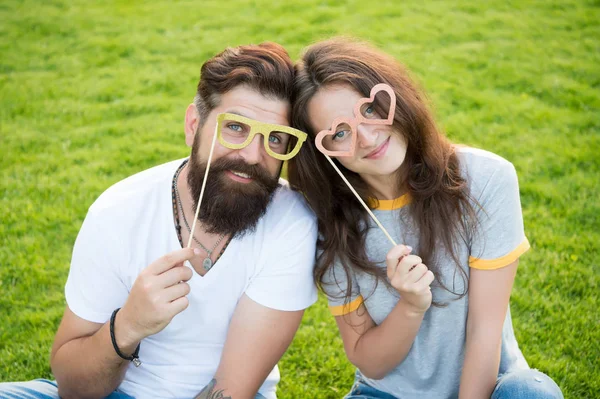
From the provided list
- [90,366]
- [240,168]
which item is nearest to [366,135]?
[240,168]

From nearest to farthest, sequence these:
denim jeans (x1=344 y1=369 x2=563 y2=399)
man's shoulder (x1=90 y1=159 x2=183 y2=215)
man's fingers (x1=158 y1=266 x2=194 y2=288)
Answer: man's fingers (x1=158 y1=266 x2=194 y2=288), denim jeans (x1=344 y1=369 x2=563 y2=399), man's shoulder (x1=90 y1=159 x2=183 y2=215)

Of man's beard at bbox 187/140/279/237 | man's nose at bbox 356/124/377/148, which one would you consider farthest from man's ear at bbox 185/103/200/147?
man's nose at bbox 356/124/377/148

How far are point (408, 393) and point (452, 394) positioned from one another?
20 cm

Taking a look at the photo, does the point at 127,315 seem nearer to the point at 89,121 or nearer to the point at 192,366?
the point at 192,366

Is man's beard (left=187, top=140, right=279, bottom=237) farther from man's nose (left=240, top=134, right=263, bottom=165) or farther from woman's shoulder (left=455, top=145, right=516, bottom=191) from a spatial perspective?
woman's shoulder (left=455, top=145, right=516, bottom=191)

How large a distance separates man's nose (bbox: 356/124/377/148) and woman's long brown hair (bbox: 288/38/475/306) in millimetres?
122

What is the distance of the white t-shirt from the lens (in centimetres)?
246

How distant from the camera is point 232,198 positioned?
248 centimetres

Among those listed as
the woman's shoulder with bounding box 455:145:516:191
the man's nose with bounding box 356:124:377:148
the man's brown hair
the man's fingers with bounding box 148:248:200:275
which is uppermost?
the man's brown hair

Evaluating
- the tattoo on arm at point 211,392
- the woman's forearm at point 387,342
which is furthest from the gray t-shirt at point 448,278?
the tattoo on arm at point 211,392

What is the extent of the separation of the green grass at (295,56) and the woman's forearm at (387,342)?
93 cm

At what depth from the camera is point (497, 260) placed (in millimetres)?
2422

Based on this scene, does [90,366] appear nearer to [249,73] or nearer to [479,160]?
[249,73]

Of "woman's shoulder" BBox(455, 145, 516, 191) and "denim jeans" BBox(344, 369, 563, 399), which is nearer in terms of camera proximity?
"denim jeans" BBox(344, 369, 563, 399)
